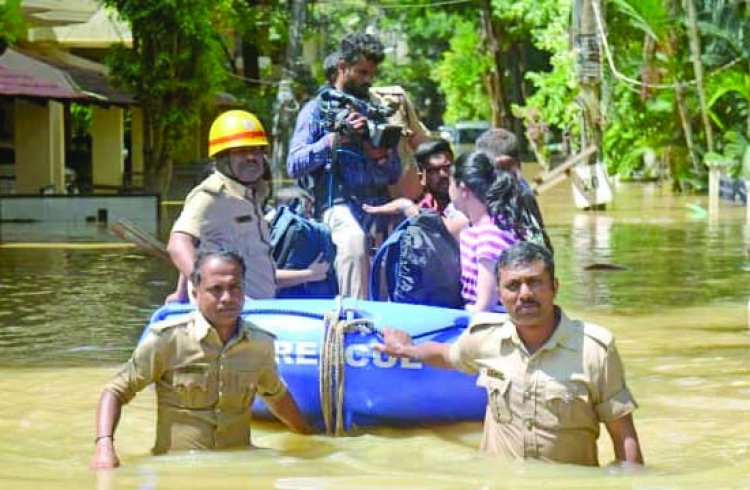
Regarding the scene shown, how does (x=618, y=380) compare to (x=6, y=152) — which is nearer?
(x=618, y=380)

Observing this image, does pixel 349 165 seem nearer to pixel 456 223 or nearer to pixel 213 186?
pixel 456 223

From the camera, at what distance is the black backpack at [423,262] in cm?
859

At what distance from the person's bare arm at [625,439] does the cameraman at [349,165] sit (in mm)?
2962

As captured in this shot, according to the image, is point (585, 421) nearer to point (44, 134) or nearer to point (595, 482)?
point (595, 482)

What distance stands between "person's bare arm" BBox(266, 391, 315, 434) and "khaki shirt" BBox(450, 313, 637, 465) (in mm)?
1020

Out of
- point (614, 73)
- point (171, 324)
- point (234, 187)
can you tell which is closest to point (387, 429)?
point (234, 187)

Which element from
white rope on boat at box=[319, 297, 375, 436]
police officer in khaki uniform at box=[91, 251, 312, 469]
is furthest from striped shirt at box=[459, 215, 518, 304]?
police officer in khaki uniform at box=[91, 251, 312, 469]

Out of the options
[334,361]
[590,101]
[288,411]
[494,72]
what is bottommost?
[288,411]

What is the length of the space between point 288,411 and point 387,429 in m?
0.97

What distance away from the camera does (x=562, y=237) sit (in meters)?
21.9

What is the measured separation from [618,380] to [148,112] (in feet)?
83.8

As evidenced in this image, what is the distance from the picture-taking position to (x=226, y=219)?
8.19 m

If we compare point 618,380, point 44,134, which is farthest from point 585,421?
point 44,134

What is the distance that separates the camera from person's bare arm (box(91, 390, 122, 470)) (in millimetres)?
6523
